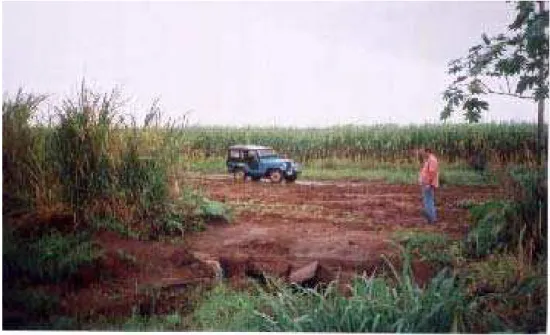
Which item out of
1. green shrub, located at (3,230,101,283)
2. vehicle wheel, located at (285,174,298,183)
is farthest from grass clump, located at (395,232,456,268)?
green shrub, located at (3,230,101,283)

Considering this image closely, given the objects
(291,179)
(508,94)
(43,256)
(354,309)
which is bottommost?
(354,309)

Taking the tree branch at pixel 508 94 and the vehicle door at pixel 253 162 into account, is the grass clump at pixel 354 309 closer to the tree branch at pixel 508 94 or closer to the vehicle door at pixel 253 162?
the vehicle door at pixel 253 162

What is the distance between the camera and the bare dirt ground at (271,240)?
11.8 feet

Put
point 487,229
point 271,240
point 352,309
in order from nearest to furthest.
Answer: point 352,309, point 487,229, point 271,240

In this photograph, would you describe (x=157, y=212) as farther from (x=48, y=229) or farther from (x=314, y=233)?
(x=314, y=233)

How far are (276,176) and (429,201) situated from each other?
74 cm

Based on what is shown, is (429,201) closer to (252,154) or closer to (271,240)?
(271,240)

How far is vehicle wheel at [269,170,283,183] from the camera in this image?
3.68 metres

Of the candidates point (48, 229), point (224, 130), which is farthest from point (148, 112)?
point (48, 229)

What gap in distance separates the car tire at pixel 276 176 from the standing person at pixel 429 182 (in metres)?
0.67

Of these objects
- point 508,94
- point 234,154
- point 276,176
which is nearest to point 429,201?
point 508,94

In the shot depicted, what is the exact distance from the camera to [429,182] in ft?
11.8

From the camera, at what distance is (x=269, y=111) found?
11.9 feet

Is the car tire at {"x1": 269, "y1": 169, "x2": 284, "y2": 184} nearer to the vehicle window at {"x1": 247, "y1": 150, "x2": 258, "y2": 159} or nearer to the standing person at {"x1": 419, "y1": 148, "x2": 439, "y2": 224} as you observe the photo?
the vehicle window at {"x1": 247, "y1": 150, "x2": 258, "y2": 159}
